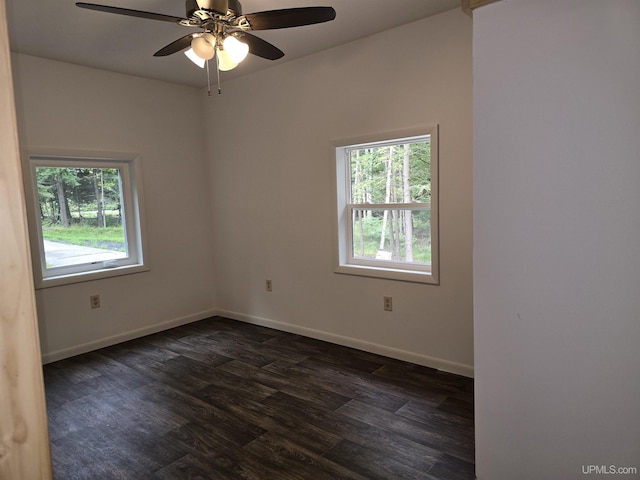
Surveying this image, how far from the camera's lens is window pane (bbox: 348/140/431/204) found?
3.15m

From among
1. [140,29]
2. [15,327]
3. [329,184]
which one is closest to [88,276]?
[140,29]

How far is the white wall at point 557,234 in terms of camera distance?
45.4 inches

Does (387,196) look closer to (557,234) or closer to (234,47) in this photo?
(234,47)

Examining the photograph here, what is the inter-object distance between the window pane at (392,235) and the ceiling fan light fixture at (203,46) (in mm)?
1821

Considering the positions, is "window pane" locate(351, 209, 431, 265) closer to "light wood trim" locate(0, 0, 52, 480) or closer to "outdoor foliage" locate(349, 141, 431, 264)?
"outdoor foliage" locate(349, 141, 431, 264)

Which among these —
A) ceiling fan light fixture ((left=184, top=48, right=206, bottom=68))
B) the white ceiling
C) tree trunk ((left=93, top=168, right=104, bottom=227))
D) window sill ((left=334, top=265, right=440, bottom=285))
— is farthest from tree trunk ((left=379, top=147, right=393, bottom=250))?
tree trunk ((left=93, top=168, right=104, bottom=227))

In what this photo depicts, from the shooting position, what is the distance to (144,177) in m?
4.08

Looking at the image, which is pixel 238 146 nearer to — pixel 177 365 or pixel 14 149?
pixel 177 365

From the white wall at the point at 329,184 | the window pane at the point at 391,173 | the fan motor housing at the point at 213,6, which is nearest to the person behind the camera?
the fan motor housing at the point at 213,6

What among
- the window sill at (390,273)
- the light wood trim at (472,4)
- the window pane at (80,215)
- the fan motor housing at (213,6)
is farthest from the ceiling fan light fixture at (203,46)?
the window pane at (80,215)

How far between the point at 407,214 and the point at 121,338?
2970 millimetres

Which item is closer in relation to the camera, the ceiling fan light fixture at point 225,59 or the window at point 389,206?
the ceiling fan light fixture at point 225,59

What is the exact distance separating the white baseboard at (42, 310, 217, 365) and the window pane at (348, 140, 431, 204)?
7.50 feet

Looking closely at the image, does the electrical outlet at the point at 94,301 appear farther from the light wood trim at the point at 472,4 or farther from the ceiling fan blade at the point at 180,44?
the light wood trim at the point at 472,4
